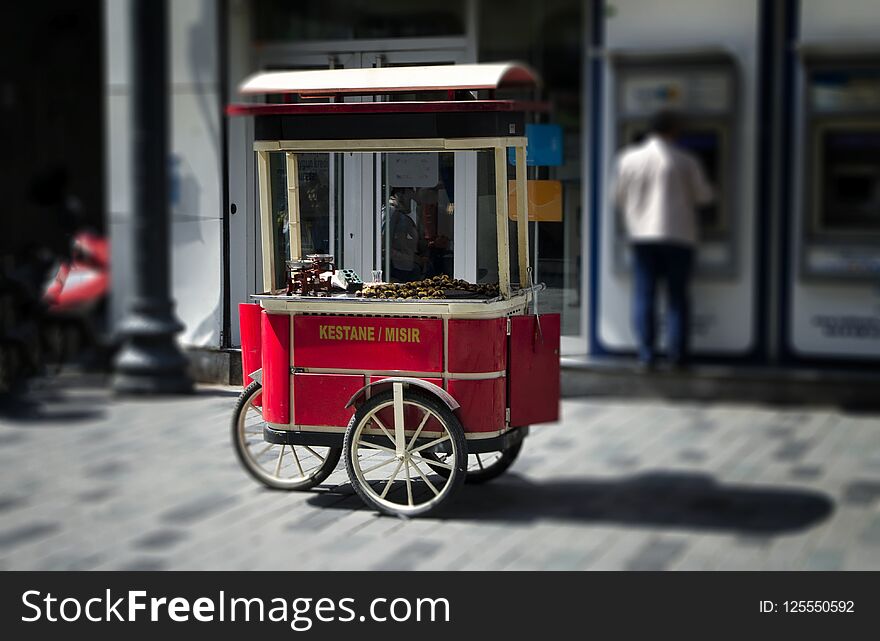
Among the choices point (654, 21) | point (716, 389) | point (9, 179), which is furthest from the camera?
point (9, 179)

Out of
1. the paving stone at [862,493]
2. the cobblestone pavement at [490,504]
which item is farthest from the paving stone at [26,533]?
the paving stone at [862,493]

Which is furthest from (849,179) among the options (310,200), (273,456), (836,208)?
(273,456)

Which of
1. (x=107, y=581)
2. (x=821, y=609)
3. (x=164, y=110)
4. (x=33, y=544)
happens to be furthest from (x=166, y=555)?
(x=821, y=609)

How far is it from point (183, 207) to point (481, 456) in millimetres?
796

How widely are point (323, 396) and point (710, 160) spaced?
0.81 meters

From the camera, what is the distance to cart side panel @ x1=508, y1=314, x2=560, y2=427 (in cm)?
179

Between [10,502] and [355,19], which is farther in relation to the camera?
[10,502]

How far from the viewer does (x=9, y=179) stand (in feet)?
5.73

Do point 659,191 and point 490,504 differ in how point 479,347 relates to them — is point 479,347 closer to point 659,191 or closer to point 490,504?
point 490,504

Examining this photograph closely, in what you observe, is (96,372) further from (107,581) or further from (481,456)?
(481,456)

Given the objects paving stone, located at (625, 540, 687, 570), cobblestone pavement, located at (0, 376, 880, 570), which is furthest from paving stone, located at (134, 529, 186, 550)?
paving stone, located at (625, 540, 687, 570)

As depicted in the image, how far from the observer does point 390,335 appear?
182cm

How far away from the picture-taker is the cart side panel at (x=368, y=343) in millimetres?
1798

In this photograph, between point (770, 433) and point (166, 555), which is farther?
point (166, 555)
